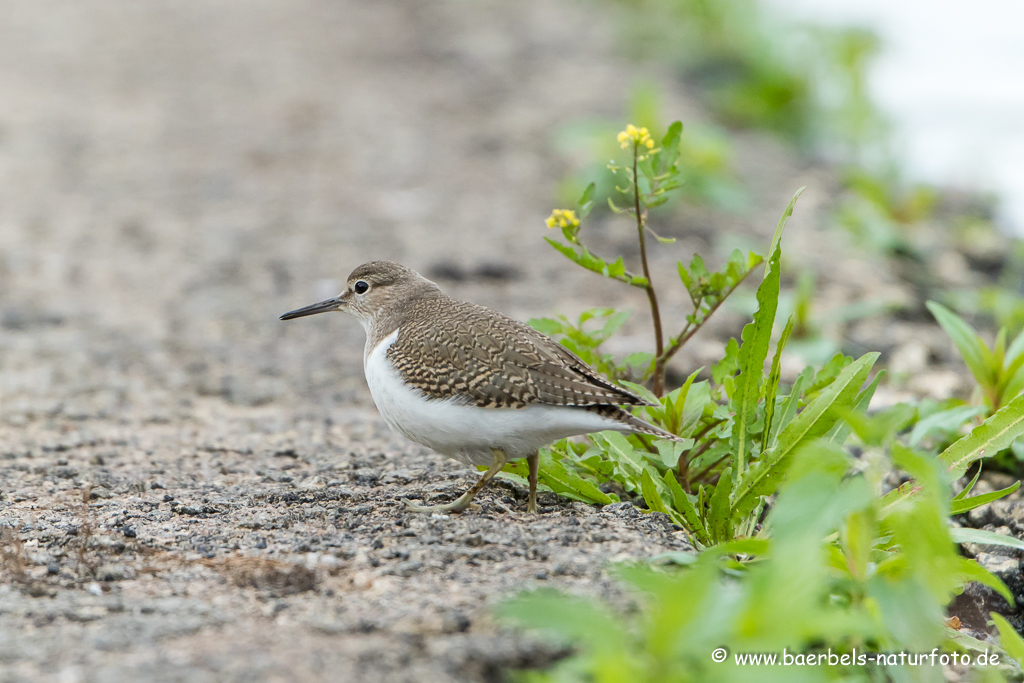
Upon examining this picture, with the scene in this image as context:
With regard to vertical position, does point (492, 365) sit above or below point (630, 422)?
above

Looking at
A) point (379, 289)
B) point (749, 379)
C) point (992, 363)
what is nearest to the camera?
point (749, 379)

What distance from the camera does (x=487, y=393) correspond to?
3.46 m

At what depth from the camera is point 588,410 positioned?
3.36 m

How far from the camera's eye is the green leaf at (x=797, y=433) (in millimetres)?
3256

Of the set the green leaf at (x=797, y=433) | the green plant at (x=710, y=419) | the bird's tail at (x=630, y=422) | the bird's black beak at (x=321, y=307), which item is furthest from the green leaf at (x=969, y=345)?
the bird's black beak at (x=321, y=307)

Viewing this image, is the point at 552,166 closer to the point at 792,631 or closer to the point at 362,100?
the point at 362,100

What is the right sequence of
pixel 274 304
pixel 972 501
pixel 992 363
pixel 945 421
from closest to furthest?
pixel 972 501, pixel 945 421, pixel 992 363, pixel 274 304

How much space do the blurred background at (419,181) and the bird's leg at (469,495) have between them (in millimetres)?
1824

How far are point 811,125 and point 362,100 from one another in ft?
14.9

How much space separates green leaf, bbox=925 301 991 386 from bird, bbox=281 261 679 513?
1609 millimetres

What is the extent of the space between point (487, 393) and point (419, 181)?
5.01 meters

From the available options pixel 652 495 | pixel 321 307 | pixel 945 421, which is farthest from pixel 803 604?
pixel 321 307

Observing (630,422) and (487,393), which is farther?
(487,393)

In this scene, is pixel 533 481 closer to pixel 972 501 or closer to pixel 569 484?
pixel 569 484
